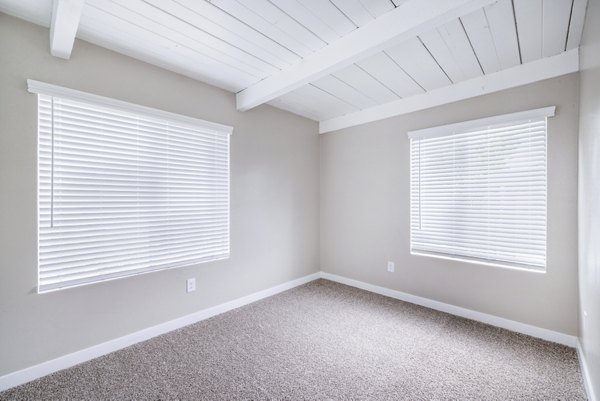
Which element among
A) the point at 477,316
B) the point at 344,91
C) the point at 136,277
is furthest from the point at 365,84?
the point at 136,277

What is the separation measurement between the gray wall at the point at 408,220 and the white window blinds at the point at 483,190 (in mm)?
86

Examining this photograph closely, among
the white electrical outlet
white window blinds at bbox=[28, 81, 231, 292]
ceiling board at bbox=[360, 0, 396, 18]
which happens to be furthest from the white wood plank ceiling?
the white electrical outlet

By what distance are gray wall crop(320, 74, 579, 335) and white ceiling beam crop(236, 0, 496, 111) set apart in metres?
1.38

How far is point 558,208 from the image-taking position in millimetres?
2168

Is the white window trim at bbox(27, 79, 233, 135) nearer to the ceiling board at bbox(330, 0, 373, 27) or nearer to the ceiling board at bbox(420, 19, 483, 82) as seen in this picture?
the ceiling board at bbox(330, 0, 373, 27)

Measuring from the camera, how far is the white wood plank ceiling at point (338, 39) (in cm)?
163

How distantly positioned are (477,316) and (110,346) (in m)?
3.23

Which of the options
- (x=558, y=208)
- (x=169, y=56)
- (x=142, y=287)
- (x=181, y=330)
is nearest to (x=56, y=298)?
(x=142, y=287)

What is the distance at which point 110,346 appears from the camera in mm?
2066

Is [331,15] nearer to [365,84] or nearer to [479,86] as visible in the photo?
A: [365,84]

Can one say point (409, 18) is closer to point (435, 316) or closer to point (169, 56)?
point (169, 56)

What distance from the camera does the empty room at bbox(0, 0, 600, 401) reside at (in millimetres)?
1691

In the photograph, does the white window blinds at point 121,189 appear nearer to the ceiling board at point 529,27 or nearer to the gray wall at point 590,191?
the ceiling board at point 529,27

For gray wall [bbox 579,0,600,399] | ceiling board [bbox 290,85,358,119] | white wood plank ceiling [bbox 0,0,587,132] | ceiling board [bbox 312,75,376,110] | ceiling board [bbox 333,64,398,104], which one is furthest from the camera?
ceiling board [bbox 290,85,358,119]
